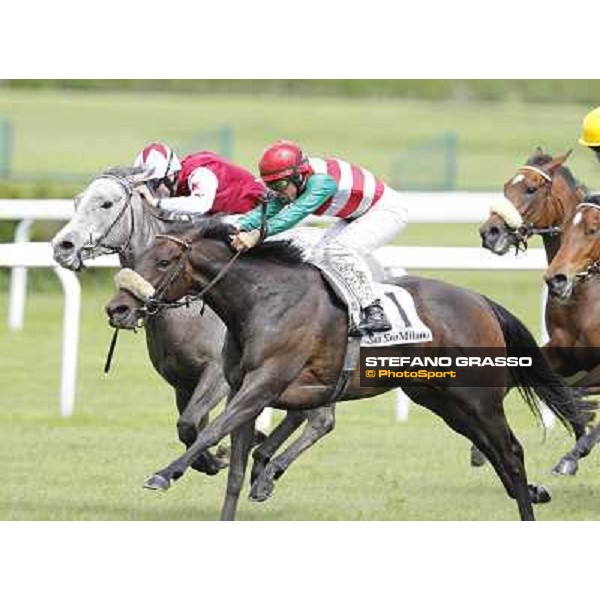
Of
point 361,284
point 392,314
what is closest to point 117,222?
point 361,284

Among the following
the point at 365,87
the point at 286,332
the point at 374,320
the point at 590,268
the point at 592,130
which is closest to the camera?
the point at 286,332

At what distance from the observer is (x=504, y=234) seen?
8320 millimetres

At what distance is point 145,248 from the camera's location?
762 centimetres

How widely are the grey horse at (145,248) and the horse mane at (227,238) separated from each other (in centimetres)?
43

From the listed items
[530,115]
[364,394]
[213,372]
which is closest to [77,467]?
[213,372]

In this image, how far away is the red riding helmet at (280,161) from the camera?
703 centimetres

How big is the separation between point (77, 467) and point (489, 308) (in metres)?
2.18

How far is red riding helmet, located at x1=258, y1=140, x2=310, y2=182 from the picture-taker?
7.03 meters

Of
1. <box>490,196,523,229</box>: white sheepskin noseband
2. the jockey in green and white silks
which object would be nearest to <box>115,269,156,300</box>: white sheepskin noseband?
the jockey in green and white silks

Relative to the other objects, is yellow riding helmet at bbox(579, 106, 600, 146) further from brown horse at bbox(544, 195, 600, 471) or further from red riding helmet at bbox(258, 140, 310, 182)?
red riding helmet at bbox(258, 140, 310, 182)

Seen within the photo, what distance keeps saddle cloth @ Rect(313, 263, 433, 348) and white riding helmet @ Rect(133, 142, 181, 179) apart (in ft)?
3.52

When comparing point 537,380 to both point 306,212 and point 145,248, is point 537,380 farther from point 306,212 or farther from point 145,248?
point 145,248

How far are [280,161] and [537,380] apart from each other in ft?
4.72

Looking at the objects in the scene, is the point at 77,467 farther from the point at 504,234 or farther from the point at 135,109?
the point at 135,109
